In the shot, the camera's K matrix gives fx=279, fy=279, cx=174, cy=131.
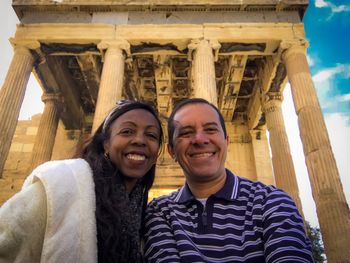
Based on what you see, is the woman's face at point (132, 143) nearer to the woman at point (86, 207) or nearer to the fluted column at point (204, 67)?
the woman at point (86, 207)

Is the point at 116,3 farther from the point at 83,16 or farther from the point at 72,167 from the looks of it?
the point at 72,167

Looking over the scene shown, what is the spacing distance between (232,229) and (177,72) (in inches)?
602

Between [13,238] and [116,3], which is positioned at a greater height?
[116,3]

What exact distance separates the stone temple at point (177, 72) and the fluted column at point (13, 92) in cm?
4

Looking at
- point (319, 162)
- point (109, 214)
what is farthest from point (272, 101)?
point (109, 214)

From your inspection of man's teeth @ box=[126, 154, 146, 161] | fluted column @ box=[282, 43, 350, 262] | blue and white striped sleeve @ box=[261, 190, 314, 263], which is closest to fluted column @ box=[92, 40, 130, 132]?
fluted column @ box=[282, 43, 350, 262]

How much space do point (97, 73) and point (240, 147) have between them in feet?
33.8

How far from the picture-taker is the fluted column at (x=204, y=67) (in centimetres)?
1119

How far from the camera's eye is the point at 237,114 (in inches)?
780

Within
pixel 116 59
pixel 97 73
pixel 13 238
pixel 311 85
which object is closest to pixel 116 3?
pixel 116 59

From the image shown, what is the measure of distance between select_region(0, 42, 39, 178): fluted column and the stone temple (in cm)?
4

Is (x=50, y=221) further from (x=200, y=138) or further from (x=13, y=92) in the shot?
(x=13, y=92)

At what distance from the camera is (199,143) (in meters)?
2.50

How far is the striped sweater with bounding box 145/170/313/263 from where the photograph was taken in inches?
72.4
